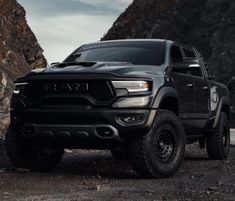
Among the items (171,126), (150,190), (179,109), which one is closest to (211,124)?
(179,109)

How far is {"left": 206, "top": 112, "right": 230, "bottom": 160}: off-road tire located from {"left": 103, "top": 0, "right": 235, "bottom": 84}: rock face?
881 inches

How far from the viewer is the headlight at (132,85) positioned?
23.0ft

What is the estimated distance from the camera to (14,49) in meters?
18.6

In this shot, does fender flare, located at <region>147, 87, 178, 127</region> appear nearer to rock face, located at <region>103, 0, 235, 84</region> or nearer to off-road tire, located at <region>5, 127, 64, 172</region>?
off-road tire, located at <region>5, 127, 64, 172</region>

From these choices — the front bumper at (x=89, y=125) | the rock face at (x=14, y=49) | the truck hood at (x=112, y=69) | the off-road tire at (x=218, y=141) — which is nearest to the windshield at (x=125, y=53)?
the truck hood at (x=112, y=69)

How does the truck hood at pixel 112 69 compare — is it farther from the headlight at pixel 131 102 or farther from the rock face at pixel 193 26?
the rock face at pixel 193 26

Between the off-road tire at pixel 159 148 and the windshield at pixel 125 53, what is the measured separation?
98 cm

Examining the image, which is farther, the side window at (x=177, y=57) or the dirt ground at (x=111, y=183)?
the side window at (x=177, y=57)

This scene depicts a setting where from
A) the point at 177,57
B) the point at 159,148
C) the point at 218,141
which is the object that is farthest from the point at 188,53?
the point at 159,148

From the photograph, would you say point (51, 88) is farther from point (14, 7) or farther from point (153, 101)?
point (14, 7)

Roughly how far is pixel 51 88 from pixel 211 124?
124 inches

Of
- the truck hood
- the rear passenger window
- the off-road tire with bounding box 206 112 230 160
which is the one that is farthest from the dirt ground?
the rear passenger window

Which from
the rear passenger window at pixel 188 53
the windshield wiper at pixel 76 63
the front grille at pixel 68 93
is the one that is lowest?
the front grille at pixel 68 93

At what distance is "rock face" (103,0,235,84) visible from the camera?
3406 cm
